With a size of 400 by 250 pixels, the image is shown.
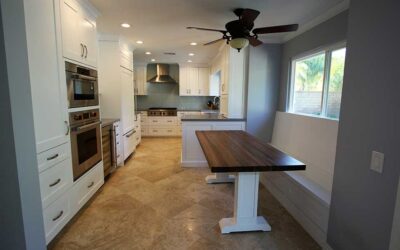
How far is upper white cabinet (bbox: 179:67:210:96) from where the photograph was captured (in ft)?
22.9

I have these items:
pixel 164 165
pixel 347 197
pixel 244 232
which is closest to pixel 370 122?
pixel 347 197

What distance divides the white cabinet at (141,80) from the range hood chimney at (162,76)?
0.94ft

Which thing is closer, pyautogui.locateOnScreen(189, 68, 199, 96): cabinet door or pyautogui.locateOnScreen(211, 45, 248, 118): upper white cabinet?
pyautogui.locateOnScreen(211, 45, 248, 118): upper white cabinet

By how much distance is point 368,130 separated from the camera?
1.39 m

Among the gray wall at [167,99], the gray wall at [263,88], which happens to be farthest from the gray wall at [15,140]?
the gray wall at [167,99]

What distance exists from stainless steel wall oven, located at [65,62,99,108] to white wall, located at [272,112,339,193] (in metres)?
2.82

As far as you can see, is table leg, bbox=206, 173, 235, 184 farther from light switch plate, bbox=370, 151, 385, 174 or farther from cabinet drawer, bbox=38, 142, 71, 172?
light switch plate, bbox=370, 151, 385, 174

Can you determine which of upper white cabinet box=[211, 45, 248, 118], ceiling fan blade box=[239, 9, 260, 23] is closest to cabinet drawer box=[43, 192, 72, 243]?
ceiling fan blade box=[239, 9, 260, 23]

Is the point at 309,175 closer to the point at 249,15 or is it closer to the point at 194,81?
the point at 249,15

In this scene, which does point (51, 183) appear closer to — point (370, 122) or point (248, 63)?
point (370, 122)

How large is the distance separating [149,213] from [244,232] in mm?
1079

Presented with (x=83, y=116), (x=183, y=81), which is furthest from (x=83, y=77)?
(x=183, y=81)

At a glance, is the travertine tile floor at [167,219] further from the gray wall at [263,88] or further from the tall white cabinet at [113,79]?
the gray wall at [263,88]

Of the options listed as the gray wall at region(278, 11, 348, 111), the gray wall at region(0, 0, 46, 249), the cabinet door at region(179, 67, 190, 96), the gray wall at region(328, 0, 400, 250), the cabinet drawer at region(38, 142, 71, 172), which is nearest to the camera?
the gray wall at region(0, 0, 46, 249)
